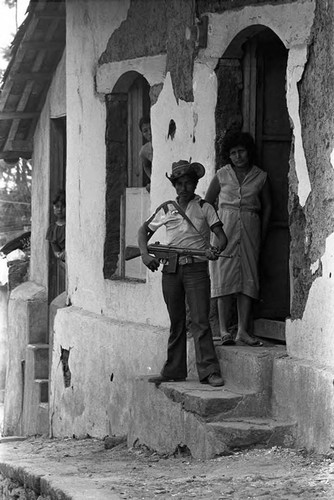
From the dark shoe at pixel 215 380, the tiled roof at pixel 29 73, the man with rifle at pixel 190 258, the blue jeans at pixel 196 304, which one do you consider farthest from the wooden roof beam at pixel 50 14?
the dark shoe at pixel 215 380

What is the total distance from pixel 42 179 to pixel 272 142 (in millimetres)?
6511

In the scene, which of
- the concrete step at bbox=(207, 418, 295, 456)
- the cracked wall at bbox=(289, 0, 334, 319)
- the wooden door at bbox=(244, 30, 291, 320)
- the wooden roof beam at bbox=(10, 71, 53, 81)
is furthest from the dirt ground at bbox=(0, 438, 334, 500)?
the wooden roof beam at bbox=(10, 71, 53, 81)

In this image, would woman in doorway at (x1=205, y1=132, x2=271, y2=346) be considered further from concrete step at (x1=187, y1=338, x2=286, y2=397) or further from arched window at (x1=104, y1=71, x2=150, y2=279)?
arched window at (x1=104, y1=71, x2=150, y2=279)

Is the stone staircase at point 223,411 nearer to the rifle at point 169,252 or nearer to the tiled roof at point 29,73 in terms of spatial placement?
the rifle at point 169,252

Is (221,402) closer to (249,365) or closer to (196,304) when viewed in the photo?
(249,365)

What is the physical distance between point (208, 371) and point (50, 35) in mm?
6252

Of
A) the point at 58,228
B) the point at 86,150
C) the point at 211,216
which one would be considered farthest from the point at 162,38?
the point at 58,228

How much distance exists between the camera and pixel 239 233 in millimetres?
9594

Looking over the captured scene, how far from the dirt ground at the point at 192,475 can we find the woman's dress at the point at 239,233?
Result: 1.34 metres

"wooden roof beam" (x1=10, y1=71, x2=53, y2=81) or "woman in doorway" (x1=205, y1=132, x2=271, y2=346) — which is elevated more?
"wooden roof beam" (x1=10, y1=71, x2=53, y2=81)

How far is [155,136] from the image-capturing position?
1087 cm

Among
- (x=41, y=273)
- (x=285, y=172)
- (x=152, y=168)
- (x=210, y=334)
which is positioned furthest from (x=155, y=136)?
(x=41, y=273)

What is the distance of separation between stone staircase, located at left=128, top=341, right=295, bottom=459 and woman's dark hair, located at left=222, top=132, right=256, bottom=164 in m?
1.47

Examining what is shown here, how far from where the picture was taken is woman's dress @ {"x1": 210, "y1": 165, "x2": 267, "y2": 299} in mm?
9555
